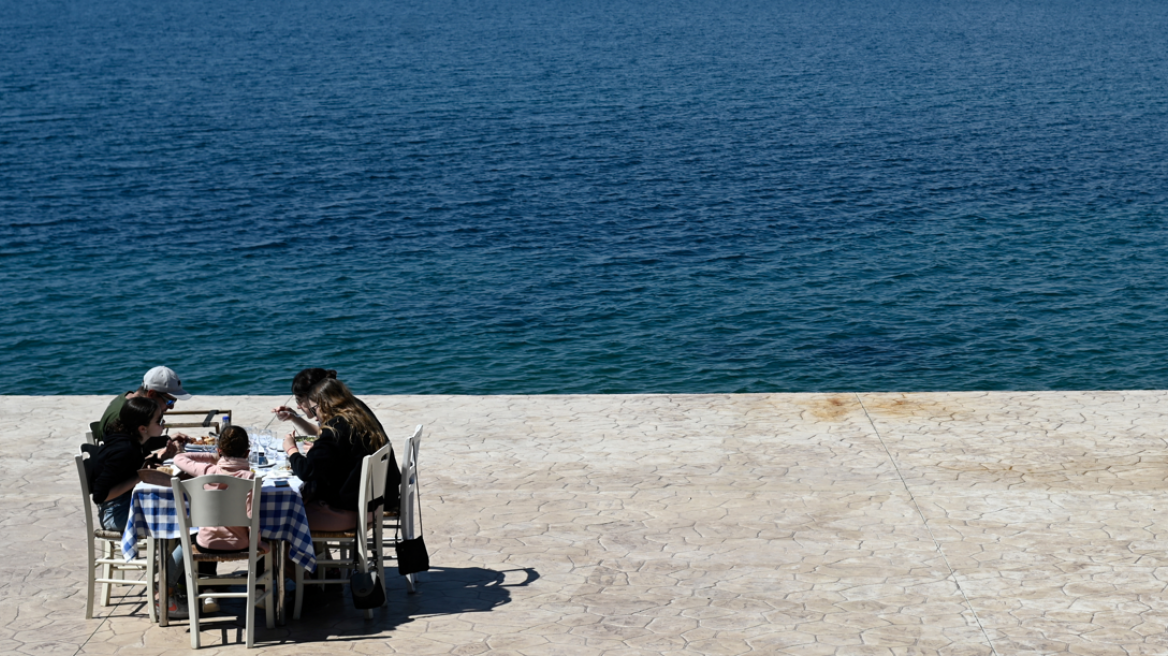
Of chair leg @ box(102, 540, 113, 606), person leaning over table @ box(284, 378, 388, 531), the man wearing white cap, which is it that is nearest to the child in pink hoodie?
Answer: person leaning over table @ box(284, 378, 388, 531)

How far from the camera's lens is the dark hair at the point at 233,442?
7.28 metres

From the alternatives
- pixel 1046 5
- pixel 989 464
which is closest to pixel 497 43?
pixel 1046 5

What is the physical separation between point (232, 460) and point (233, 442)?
11 cm

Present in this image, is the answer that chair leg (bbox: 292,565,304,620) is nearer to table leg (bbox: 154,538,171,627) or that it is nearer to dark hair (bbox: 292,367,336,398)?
table leg (bbox: 154,538,171,627)

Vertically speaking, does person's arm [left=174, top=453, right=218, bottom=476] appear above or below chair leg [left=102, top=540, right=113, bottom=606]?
above

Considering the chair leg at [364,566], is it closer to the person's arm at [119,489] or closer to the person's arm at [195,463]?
the person's arm at [195,463]

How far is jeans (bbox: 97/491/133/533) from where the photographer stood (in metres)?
7.59

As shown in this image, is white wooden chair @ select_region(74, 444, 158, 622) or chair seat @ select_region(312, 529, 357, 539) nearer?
white wooden chair @ select_region(74, 444, 158, 622)

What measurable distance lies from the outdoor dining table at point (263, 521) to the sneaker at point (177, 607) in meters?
0.17

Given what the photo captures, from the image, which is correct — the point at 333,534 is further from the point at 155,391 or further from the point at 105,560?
the point at 155,391

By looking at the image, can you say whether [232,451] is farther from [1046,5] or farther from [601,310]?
[1046,5]

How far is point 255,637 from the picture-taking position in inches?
292

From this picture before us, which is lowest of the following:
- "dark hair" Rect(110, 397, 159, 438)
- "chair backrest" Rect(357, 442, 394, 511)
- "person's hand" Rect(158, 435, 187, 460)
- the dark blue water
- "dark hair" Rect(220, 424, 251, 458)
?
the dark blue water

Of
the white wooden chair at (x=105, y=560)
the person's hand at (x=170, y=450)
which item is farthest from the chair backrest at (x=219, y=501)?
the person's hand at (x=170, y=450)
